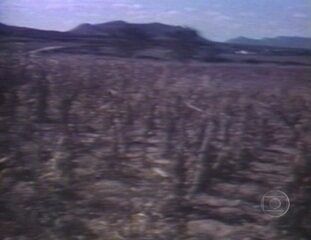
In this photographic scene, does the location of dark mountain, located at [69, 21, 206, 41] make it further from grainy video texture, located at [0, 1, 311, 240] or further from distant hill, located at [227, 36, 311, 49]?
distant hill, located at [227, 36, 311, 49]

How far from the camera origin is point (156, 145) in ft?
8.64

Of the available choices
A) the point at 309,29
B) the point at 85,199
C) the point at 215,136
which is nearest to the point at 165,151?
the point at 215,136

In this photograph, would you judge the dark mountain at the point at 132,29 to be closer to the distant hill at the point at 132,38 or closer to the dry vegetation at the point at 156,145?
the distant hill at the point at 132,38

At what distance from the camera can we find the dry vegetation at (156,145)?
261 cm

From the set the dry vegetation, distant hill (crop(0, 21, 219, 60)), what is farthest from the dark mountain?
the dry vegetation

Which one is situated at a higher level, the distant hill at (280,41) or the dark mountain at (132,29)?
the dark mountain at (132,29)

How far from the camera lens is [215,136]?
260 cm

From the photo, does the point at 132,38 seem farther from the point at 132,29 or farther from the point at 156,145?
the point at 156,145

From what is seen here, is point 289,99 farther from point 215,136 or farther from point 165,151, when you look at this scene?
point 165,151

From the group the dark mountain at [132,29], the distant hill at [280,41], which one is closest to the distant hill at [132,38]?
the dark mountain at [132,29]

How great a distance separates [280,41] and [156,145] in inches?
27.6

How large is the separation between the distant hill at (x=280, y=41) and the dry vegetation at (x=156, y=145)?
0.34 ft

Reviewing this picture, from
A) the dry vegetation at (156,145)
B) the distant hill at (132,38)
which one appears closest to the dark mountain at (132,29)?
the distant hill at (132,38)

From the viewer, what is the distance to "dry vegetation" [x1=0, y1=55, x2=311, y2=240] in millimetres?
2605
